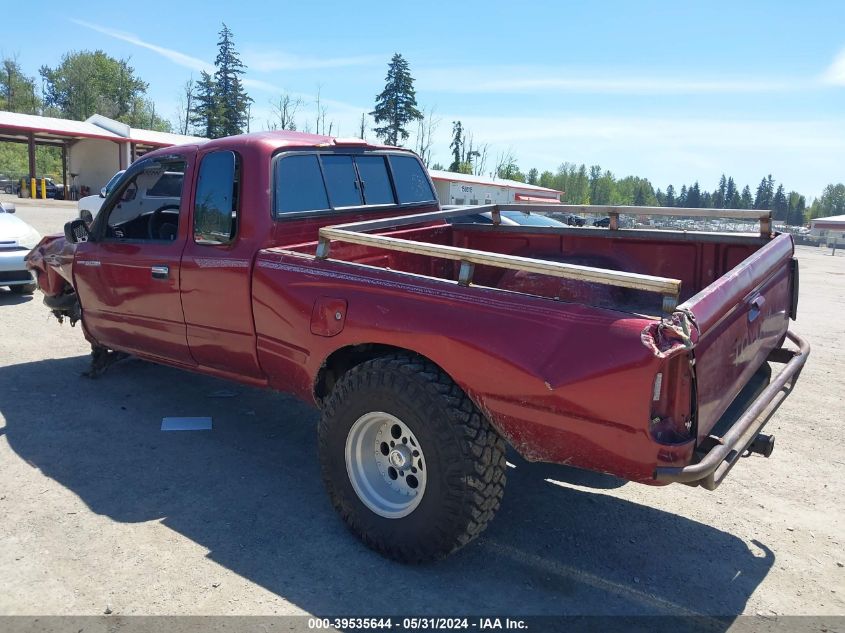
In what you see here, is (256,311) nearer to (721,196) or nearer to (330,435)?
(330,435)

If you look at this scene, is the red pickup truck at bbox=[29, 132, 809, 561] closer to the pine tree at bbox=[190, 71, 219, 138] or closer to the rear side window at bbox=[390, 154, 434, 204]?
the rear side window at bbox=[390, 154, 434, 204]

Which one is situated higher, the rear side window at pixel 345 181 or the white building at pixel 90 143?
the white building at pixel 90 143

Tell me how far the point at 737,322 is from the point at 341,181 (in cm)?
273

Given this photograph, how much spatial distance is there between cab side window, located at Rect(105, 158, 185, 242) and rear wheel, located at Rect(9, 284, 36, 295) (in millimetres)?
4873

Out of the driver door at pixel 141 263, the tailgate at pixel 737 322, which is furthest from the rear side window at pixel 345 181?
the tailgate at pixel 737 322

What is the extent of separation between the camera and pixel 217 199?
421 centimetres

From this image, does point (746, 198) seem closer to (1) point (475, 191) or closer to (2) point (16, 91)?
(1) point (475, 191)

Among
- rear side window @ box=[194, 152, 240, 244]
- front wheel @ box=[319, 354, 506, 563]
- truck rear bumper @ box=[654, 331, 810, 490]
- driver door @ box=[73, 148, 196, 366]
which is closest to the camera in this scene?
truck rear bumper @ box=[654, 331, 810, 490]

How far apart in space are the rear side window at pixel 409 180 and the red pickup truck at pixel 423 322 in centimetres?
2

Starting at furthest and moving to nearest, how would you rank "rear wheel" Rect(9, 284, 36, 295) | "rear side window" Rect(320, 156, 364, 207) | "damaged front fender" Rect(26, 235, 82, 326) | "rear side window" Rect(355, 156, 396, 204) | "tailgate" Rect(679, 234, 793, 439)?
"rear wheel" Rect(9, 284, 36, 295)
"damaged front fender" Rect(26, 235, 82, 326)
"rear side window" Rect(355, 156, 396, 204)
"rear side window" Rect(320, 156, 364, 207)
"tailgate" Rect(679, 234, 793, 439)

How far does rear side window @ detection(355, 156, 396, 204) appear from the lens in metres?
4.82

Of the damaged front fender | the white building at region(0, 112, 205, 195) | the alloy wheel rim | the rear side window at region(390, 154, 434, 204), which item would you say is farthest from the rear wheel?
the white building at region(0, 112, 205, 195)

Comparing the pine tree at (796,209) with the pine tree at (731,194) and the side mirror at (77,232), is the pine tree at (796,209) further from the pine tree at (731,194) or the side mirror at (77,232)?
the side mirror at (77,232)

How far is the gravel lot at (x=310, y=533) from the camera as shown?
2980 mm
